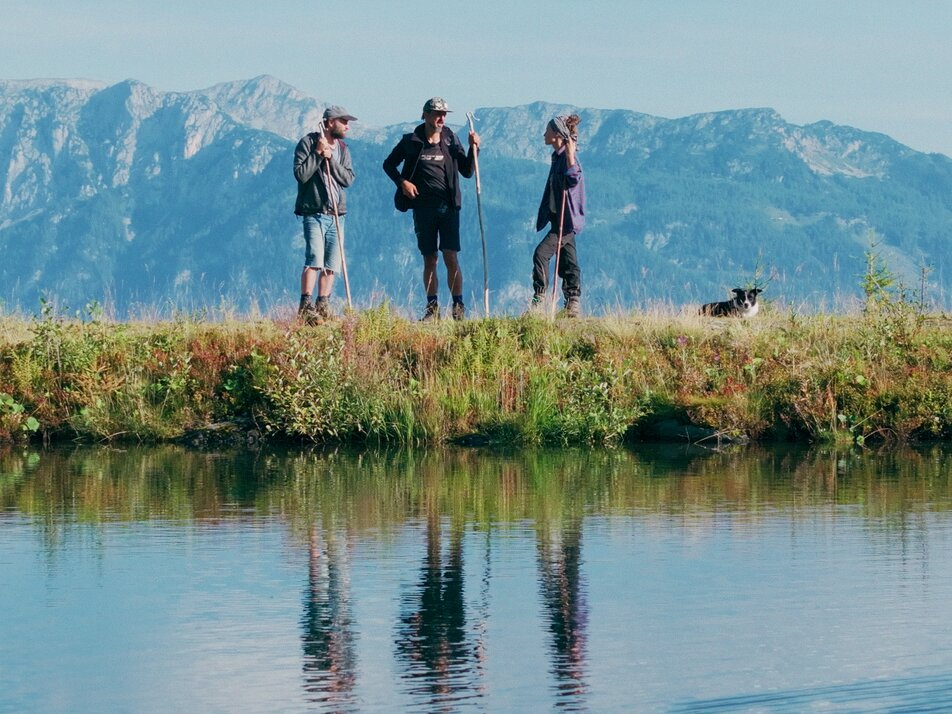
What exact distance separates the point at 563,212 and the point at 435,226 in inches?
62.0

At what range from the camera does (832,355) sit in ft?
62.3

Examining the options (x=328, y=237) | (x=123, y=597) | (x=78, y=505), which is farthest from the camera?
(x=328, y=237)

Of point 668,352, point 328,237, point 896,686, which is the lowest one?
point 896,686

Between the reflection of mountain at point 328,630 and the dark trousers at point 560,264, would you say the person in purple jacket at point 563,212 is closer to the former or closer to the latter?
the dark trousers at point 560,264


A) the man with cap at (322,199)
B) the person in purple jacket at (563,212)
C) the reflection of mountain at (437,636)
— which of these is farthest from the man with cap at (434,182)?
the reflection of mountain at (437,636)

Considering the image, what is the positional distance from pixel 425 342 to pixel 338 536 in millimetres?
7747

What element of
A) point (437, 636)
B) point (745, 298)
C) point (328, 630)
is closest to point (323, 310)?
point (745, 298)

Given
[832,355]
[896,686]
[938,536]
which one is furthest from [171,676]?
[832,355]

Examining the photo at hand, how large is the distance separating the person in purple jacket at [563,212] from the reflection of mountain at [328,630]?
9730mm

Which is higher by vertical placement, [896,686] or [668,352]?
[668,352]

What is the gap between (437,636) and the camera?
27.5 feet

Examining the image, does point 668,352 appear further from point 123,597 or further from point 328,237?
point 123,597

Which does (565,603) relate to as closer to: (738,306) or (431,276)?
(431,276)

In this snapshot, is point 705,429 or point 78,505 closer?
point 78,505
